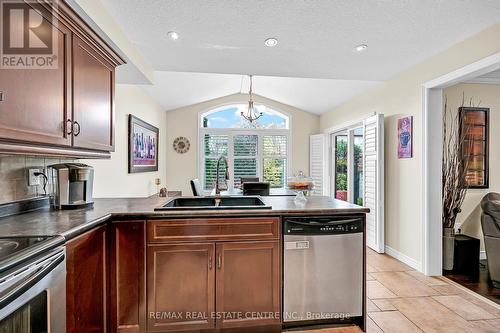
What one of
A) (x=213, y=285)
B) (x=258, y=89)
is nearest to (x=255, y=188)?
(x=213, y=285)

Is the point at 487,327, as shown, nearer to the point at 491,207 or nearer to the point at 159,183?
the point at 491,207

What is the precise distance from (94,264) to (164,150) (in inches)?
195

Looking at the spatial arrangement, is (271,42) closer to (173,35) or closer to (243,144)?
(173,35)

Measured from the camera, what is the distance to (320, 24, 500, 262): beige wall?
9.32 ft

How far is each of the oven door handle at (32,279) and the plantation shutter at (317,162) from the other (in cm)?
549

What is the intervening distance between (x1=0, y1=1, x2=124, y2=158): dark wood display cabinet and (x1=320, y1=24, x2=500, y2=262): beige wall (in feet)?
10.5

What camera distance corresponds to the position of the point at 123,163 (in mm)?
3811

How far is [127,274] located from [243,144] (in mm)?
5249

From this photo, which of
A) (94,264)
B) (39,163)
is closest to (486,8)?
(94,264)

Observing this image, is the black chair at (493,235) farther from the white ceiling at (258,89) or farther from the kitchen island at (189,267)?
the white ceiling at (258,89)

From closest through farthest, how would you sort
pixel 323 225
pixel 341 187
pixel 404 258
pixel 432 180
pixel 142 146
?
pixel 323 225 → pixel 432 180 → pixel 404 258 → pixel 142 146 → pixel 341 187

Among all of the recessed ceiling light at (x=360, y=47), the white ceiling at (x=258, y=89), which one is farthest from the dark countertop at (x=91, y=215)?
the white ceiling at (x=258, y=89)

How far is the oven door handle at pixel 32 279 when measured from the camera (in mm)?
954
